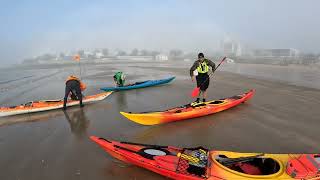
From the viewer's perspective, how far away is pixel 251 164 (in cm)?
425

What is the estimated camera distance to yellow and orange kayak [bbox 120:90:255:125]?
21.2 ft

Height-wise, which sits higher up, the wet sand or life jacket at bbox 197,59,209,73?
life jacket at bbox 197,59,209,73

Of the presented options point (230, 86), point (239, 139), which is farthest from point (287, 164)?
point (230, 86)

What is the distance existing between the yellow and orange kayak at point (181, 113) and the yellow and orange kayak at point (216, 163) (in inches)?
77.6

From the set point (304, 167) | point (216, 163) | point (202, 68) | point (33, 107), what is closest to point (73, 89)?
point (33, 107)

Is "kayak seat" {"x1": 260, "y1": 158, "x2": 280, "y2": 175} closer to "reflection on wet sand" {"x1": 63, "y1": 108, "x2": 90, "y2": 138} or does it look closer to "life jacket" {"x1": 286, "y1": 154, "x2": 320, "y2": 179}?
"life jacket" {"x1": 286, "y1": 154, "x2": 320, "y2": 179}

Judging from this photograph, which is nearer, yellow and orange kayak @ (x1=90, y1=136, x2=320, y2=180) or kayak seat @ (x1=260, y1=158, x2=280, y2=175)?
yellow and orange kayak @ (x1=90, y1=136, x2=320, y2=180)

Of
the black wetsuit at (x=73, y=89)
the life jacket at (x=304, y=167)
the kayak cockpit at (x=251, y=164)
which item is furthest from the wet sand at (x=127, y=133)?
the life jacket at (x=304, y=167)

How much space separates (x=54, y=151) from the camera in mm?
5586

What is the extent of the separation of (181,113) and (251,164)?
118 inches

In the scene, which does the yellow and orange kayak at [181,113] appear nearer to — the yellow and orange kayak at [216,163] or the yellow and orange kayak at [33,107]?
the yellow and orange kayak at [216,163]

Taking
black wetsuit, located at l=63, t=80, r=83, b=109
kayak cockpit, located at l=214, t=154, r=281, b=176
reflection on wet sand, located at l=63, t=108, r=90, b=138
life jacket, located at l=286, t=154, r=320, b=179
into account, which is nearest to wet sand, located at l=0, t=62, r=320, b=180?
reflection on wet sand, located at l=63, t=108, r=90, b=138

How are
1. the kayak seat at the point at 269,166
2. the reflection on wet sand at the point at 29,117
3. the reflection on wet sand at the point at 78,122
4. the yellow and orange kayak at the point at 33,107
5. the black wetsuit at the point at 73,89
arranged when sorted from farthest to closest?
the black wetsuit at the point at 73,89 < the yellow and orange kayak at the point at 33,107 < the reflection on wet sand at the point at 29,117 < the reflection on wet sand at the point at 78,122 < the kayak seat at the point at 269,166

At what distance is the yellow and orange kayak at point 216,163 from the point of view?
3.67 metres
